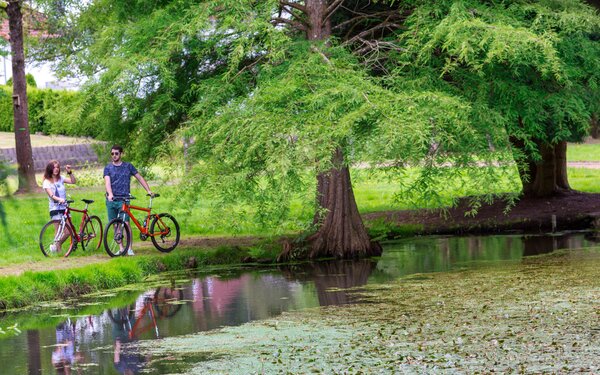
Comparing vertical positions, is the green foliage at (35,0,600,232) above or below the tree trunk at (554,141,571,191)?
above

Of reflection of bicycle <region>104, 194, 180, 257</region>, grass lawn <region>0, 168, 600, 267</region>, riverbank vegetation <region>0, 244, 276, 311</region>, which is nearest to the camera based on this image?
riverbank vegetation <region>0, 244, 276, 311</region>

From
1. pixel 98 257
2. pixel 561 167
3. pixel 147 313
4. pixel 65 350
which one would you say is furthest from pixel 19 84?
pixel 65 350

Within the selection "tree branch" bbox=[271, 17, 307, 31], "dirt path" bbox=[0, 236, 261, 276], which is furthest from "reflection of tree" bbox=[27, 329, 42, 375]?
"tree branch" bbox=[271, 17, 307, 31]

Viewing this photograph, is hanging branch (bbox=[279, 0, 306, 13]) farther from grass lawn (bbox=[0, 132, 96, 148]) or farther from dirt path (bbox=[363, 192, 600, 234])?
grass lawn (bbox=[0, 132, 96, 148])

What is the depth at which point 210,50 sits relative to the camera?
61.7ft

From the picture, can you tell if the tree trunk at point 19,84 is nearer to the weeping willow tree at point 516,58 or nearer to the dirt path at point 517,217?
the dirt path at point 517,217

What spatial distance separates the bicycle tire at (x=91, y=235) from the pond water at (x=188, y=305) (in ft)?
6.48

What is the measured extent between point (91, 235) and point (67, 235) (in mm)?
442

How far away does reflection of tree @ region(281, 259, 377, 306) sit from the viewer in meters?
14.7

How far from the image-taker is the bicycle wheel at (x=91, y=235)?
1877 centimetres

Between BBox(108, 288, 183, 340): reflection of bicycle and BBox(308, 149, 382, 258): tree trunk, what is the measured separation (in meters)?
3.82

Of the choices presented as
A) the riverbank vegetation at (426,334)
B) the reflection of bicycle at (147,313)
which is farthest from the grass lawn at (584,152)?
the reflection of bicycle at (147,313)

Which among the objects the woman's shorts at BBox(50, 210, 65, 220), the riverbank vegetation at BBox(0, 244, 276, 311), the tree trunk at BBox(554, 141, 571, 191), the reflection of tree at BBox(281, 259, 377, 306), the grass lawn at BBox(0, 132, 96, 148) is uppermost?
the grass lawn at BBox(0, 132, 96, 148)

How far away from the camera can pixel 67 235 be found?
18.6m
